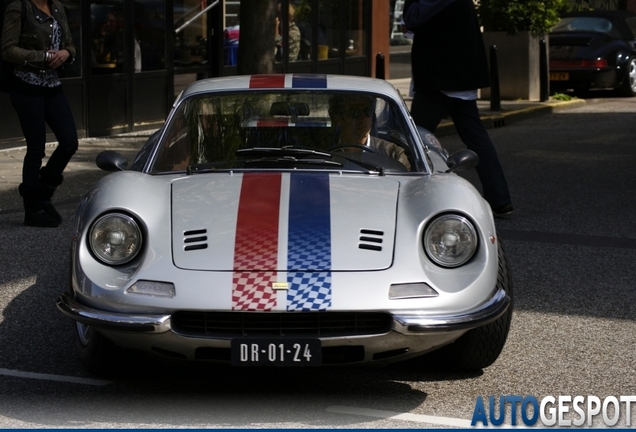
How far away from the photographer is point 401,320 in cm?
443

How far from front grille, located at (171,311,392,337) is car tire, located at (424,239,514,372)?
2.11 ft

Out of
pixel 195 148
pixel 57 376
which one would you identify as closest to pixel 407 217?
pixel 195 148

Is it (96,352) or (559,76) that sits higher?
(96,352)

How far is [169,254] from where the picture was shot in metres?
4.66

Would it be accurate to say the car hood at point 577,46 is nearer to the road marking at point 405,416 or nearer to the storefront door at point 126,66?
the storefront door at point 126,66

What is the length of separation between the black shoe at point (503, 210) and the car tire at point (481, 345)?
377 centimetres

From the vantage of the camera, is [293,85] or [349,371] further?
[293,85]

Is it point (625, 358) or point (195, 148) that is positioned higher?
point (195, 148)

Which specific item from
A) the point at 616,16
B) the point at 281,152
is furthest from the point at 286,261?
the point at 616,16

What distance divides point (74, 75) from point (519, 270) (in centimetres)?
812

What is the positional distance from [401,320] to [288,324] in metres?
0.42

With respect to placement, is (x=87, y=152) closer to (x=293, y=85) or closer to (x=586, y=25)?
(x=293, y=85)

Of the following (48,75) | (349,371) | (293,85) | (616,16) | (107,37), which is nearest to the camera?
(349,371)

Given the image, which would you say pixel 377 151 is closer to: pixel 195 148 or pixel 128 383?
pixel 195 148
